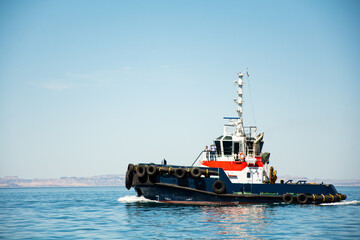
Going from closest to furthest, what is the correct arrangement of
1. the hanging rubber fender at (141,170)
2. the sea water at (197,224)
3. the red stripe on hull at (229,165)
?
→ the sea water at (197,224), the hanging rubber fender at (141,170), the red stripe on hull at (229,165)

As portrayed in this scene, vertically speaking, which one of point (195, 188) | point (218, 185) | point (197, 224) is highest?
point (218, 185)

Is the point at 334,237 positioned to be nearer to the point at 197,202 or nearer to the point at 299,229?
the point at 299,229

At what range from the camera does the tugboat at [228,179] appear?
1005 inches

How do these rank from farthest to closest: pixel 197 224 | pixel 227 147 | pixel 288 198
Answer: pixel 227 147 < pixel 288 198 < pixel 197 224

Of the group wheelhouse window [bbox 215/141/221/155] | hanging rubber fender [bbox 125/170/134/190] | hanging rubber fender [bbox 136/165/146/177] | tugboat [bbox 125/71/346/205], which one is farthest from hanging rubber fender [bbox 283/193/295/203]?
hanging rubber fender [bbox 125/170/134/190]

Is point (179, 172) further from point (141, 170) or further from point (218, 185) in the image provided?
point (218, 185)

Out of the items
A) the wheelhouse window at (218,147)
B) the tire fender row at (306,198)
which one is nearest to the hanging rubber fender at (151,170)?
the wheelhouse window at (218,147)

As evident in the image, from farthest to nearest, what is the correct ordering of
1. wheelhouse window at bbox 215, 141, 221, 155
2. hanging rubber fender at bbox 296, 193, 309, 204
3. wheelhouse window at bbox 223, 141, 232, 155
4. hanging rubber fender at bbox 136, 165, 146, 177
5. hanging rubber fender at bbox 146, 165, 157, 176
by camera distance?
wheelhouse window at bbox 215, 141, 221, 155 < wheelhouse window at bbox 223, 141, 232, 155 < hanging rubber fender at bbox 296, 193, 309, 204 < hanging rubber fender at bbox 136, 165, 146, 177 < hanging rubber fender at bbox 146, 165, 157, 176

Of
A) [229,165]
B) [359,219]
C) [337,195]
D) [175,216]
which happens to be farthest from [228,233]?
[337,195]

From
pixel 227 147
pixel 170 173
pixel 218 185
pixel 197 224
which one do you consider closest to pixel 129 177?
pixel 170 173

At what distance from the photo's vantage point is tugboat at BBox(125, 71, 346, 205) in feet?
83.7

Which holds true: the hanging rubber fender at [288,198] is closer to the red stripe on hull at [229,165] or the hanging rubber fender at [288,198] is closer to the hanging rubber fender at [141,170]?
the red stripe on hull at [229,165]

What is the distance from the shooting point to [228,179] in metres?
26.0

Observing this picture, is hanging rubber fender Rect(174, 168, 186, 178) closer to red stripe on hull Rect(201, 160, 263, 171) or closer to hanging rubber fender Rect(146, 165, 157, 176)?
hanging rubber fender Rect(146, 165, 157, 176)
